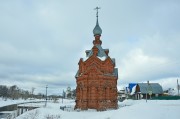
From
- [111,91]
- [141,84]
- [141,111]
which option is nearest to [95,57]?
[111,91]

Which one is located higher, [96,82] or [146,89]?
[96,82]

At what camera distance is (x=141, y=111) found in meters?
31.1

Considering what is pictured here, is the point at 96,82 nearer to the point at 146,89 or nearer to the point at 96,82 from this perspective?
the point at 96,82

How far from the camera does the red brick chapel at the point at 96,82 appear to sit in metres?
43.9

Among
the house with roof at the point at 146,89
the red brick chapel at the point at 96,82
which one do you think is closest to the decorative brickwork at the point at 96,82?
the red brick chapel at the point at 96,82

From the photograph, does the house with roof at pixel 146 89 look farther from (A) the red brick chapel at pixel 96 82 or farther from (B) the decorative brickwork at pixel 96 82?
(B) the decorative brickwork at pixel 96 82

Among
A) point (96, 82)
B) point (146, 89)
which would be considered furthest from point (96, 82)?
point (146, 89)

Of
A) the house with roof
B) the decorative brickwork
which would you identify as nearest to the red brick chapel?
the decorative brickwork

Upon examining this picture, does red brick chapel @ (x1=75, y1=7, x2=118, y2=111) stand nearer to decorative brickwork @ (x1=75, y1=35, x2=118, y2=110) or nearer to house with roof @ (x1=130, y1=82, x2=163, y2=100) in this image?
decorative brickwork @ (x1=75, y1=35, x2=118, y2=110)

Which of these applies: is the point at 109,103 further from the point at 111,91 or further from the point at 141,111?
the point at 141,111

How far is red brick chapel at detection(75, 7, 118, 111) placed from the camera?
144 ft

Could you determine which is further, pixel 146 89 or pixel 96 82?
pixel 146 89

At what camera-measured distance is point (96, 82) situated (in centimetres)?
4416

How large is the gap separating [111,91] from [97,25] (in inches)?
581
